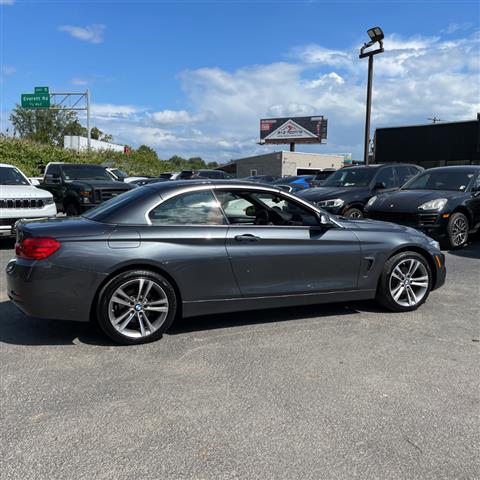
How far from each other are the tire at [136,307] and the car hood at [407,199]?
611 centimetres

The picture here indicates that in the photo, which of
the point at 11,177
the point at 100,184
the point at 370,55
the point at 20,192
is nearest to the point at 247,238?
the point at 20,192

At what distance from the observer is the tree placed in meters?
62.6

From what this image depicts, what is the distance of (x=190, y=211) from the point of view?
4.65 metres

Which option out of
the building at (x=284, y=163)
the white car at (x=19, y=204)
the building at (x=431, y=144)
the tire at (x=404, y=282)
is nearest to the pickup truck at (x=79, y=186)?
the white car at (x=19, y=204)

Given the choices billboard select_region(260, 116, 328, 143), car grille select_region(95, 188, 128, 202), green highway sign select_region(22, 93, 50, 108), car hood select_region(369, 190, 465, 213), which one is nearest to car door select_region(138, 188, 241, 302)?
car hood select_region(369, 190, 465, 213)

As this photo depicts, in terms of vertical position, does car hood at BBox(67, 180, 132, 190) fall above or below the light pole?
below

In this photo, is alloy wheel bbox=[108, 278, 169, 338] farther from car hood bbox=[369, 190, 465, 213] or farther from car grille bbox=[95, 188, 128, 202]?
car grille bbox=[95, 188, 128, 202]

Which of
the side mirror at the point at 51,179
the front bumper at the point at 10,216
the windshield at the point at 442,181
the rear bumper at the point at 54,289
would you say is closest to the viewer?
the rear bumper at the point at 54,289

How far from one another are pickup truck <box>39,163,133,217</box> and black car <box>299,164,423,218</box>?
4.89m

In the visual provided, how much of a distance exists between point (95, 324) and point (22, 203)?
5.35 metres

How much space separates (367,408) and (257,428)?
79cm

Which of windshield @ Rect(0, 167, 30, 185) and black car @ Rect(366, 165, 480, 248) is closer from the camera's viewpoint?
black car @ Rect(366, 165, 480, 248)

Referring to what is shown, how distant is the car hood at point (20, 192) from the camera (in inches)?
356

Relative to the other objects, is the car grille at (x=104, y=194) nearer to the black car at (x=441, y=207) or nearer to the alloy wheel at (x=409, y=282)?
the black car at (x=441, y=207)
